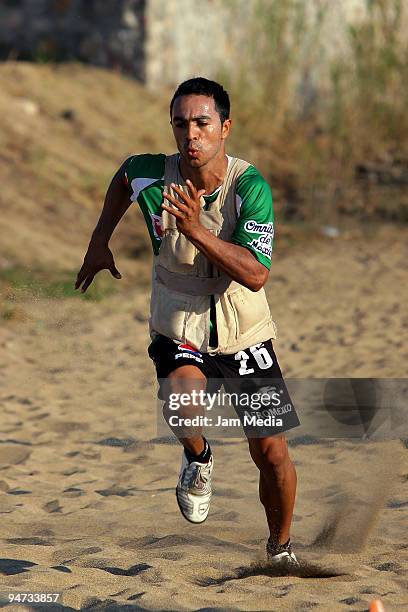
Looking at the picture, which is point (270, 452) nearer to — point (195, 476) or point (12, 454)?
point (195, 476)

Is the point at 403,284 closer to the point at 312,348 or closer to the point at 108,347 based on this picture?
the point at 312,348

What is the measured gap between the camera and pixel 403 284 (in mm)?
9883

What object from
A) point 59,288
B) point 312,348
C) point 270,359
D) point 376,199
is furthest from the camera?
point 376,199

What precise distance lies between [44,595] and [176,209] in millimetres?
1403

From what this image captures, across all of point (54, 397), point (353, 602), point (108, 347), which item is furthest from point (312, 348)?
point (353, 602)

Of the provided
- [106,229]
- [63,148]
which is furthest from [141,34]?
[106,229]

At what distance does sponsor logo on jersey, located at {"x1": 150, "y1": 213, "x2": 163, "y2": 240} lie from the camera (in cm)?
408

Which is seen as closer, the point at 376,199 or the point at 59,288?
the point at 59,288

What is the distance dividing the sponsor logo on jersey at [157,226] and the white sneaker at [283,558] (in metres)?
1.30

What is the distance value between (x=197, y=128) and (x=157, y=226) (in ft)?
1.26

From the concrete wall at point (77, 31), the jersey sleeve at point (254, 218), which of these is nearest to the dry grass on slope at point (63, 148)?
the concrete wall at point (77, 31)

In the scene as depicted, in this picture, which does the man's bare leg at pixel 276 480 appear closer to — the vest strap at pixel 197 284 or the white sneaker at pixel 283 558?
the white sneaker at pixel 283 558

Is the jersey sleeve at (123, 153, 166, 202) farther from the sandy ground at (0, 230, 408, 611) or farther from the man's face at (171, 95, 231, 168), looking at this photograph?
the sandy ground at (0, 230, 408, 611)

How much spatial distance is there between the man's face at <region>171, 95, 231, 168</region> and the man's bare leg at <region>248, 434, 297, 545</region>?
105 centimetres
